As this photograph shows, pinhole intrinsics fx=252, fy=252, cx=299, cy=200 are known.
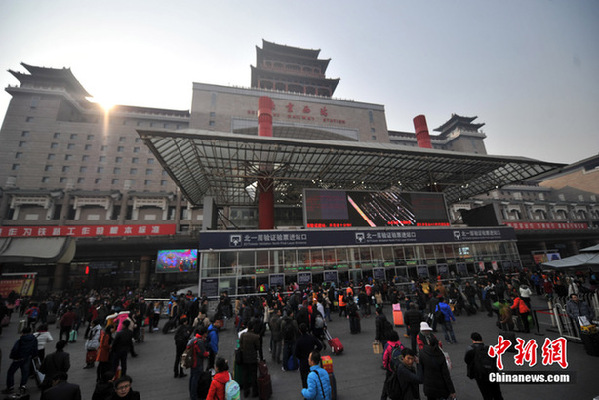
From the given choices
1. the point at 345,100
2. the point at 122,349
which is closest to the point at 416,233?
the point at 122,349

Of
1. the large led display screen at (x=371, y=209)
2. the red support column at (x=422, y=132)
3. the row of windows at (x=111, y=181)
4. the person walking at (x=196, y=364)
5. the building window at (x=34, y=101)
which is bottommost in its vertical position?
the person walking at (x=196, y=364)

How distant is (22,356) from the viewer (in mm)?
7008

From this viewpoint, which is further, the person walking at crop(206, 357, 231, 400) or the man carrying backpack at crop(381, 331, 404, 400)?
the man carrying backpack at crop(381, 331, 404, 400)

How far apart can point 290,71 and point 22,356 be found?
84342 millimetres

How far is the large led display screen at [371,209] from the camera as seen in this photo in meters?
24.8

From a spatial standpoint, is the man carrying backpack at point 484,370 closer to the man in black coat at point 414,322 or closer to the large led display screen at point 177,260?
the man in black coat at point 414,322

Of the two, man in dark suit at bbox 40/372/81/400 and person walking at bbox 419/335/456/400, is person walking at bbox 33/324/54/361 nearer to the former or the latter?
man in dark suit at bbox 40/372/81/400

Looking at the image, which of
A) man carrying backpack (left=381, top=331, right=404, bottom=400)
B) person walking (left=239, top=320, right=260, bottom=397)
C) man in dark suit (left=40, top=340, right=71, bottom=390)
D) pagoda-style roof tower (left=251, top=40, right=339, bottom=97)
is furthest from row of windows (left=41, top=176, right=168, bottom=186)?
man carrying backpack (left=381, top=331, right=404, bottom=400)

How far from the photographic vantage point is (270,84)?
74.4 m

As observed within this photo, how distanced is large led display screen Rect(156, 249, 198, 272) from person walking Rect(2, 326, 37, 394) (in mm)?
34967

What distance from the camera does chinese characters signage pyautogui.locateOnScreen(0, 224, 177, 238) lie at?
1423 inches

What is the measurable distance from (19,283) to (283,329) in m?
31.5

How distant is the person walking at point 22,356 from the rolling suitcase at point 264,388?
6.55 metres

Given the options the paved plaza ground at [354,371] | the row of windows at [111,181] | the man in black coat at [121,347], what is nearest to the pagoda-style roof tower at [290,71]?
the row of windows at [111,181]
